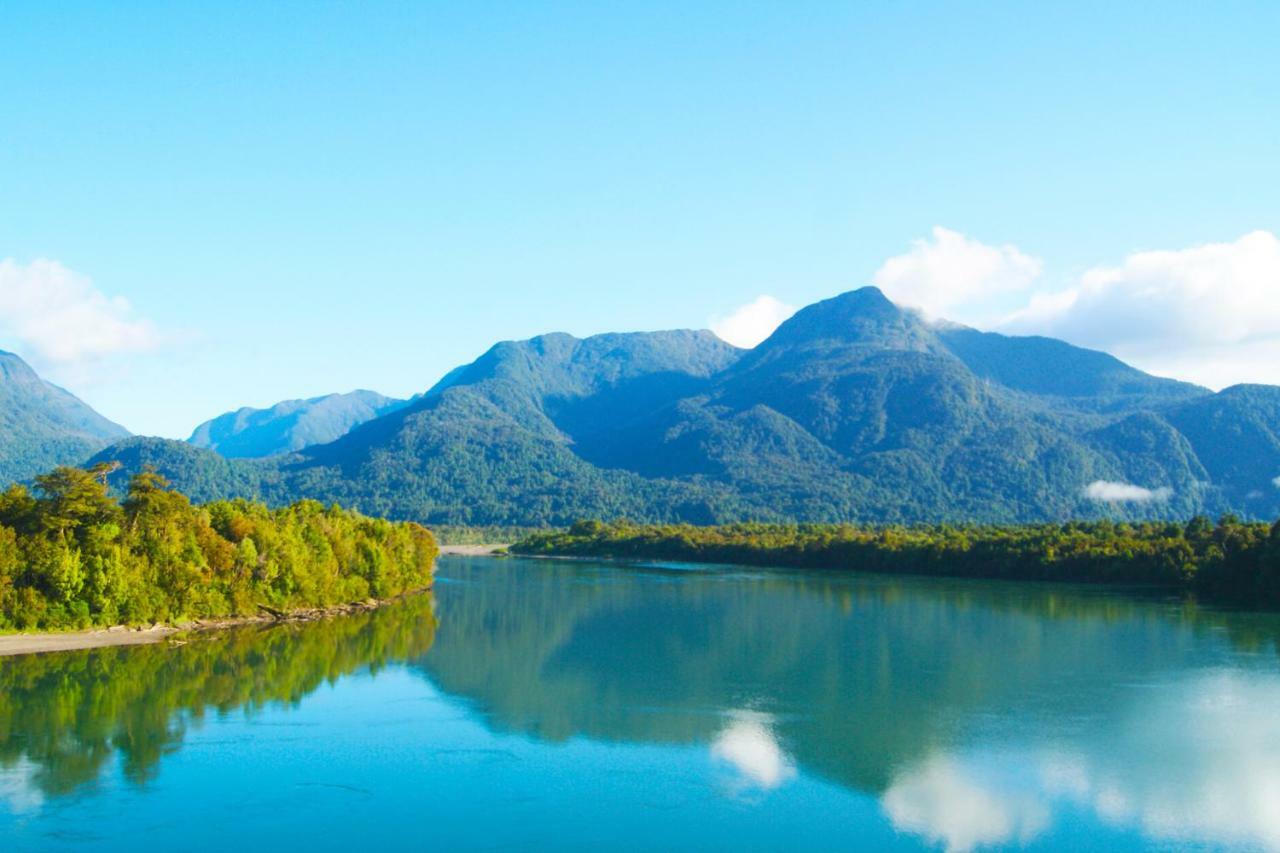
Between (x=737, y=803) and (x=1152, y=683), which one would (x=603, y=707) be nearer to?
(x=737, y=803)

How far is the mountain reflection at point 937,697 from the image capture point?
3123 cm

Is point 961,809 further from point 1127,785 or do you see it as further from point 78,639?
point 78,639

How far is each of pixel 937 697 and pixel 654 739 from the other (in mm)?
14771

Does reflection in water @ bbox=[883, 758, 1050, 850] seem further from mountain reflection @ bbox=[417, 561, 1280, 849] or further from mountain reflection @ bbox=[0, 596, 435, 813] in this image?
mountain reflection @ bbox=[0, 596, 435, 813]

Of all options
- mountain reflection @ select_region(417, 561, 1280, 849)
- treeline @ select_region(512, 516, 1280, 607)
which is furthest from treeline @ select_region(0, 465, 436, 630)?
treeline @ select_region(512, 516, 1280, 607)

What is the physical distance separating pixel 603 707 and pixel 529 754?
8.36 meters

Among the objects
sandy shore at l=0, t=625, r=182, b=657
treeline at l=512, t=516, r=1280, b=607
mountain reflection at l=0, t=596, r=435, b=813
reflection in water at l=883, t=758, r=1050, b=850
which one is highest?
treeline at l=512, t=516, r=1280, b=607

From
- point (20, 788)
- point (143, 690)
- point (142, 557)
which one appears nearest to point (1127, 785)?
point (20, 788)

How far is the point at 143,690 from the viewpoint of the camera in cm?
4500

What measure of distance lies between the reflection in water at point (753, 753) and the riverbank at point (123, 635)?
34.2 metres

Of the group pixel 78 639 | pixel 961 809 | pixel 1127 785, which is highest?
pixel 78 639

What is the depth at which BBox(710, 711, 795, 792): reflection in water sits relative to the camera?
3262cm

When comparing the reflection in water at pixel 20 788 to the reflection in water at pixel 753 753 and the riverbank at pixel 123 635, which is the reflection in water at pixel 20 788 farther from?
the riverbank at pixel 123 635

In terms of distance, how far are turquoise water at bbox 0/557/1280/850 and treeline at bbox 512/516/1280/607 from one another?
24.3m
